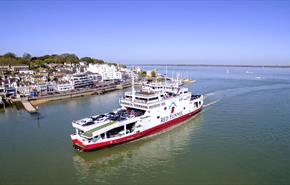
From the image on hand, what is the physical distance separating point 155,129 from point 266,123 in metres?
12.3

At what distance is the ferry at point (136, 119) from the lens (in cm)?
1786

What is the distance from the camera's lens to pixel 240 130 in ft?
71.3

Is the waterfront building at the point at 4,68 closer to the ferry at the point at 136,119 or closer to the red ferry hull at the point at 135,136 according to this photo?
the ferry at the point at 136,119

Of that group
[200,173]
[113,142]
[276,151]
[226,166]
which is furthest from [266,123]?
[113,142]

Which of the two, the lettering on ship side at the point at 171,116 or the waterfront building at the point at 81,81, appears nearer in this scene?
the lettering on ship side at the point at 171,116

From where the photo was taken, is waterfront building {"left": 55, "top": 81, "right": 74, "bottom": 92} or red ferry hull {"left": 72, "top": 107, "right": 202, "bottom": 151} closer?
red ferry hull {"left": 72, "top": 107, "right": 202, "bottom": 151}

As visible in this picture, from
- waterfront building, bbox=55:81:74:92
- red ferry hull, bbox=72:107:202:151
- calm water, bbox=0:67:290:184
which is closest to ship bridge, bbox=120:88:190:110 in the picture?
red ferry hull, bbox=72:107:202:151

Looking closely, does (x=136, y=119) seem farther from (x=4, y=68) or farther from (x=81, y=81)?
(x=4, y=68)

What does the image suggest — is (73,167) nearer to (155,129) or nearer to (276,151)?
(155,129)

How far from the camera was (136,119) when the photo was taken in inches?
786

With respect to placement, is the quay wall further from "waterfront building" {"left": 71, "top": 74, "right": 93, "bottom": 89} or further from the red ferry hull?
the red ferry hull

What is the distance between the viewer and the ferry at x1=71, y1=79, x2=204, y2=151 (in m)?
17.9

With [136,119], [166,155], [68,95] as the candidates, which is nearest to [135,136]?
[136,119]

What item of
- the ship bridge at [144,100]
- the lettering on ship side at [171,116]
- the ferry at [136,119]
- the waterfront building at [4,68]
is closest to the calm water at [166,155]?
the ferry at [136,119]
